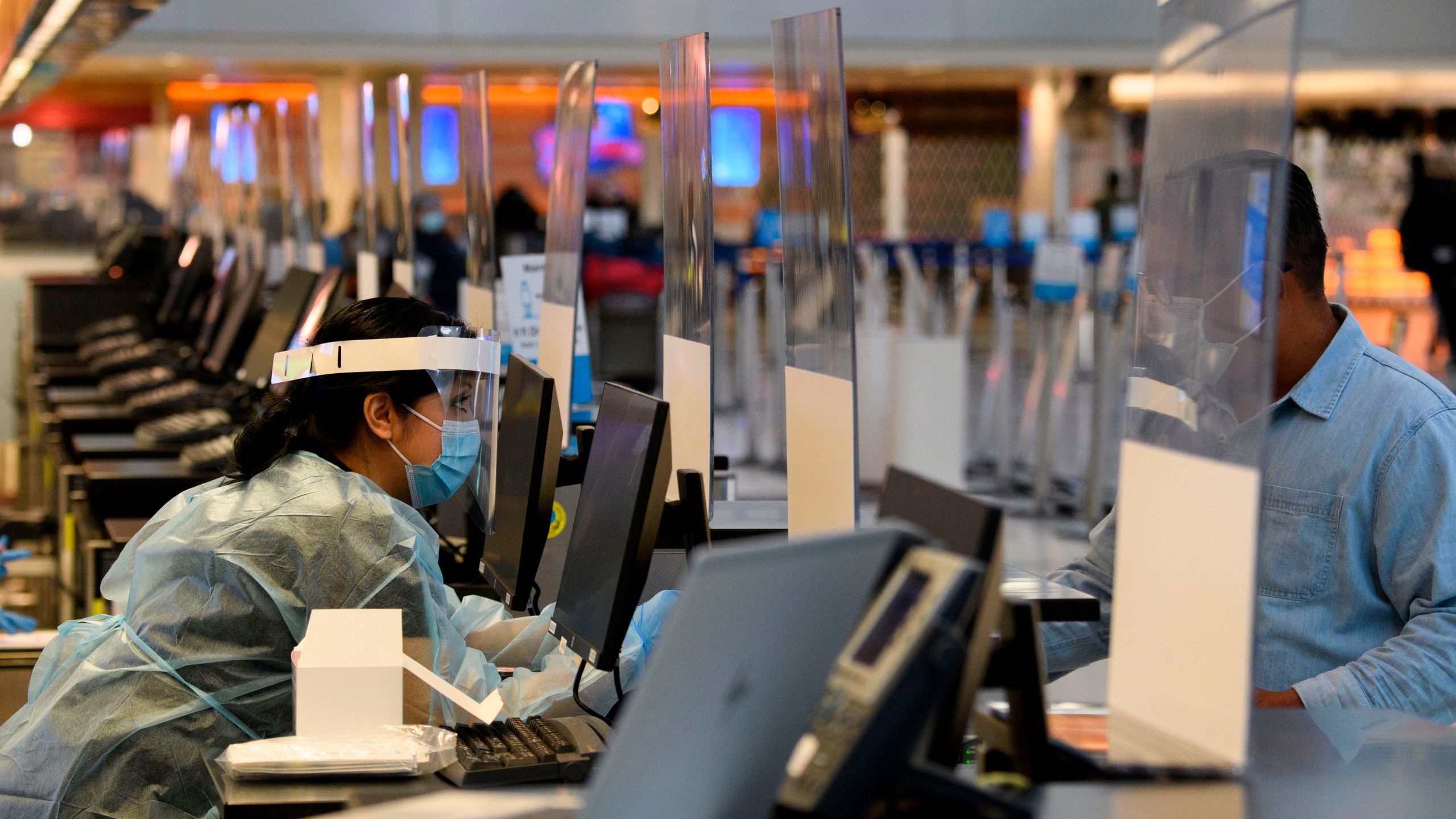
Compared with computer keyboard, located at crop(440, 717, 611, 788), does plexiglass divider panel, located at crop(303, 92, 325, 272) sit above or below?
above

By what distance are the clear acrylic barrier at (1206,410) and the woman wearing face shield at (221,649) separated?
798 millimetres

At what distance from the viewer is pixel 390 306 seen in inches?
83.4

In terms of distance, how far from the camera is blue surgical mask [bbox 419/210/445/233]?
9.49 meters

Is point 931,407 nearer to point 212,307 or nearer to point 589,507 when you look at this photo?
point 212,307

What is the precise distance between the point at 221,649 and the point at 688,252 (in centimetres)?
97

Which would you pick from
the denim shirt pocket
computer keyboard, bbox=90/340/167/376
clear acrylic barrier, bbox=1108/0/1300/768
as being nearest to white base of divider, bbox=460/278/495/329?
the denim shirt pocket

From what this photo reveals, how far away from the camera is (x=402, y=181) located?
3.88m

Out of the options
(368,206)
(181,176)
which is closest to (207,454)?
(368,206)

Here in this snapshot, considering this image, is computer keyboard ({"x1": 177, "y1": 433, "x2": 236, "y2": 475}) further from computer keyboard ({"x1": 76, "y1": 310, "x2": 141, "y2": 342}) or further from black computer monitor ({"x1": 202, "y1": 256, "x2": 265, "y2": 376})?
computer keyboard ({"x1": 76, "y1": 310, "x2": 141, "y2": 342})

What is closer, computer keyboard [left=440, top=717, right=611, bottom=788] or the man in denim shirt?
computer keyboard [left=440, top=717, right=611, bottom=788]

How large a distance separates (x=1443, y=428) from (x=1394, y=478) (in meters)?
0.09

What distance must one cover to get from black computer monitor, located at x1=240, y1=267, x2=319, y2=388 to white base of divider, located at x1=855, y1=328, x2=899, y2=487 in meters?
3.16

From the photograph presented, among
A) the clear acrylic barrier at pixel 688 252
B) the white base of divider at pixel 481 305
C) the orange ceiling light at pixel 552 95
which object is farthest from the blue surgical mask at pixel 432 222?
the clear acrylic barrier at pixel 688 252

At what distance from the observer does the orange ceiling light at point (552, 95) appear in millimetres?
16141
